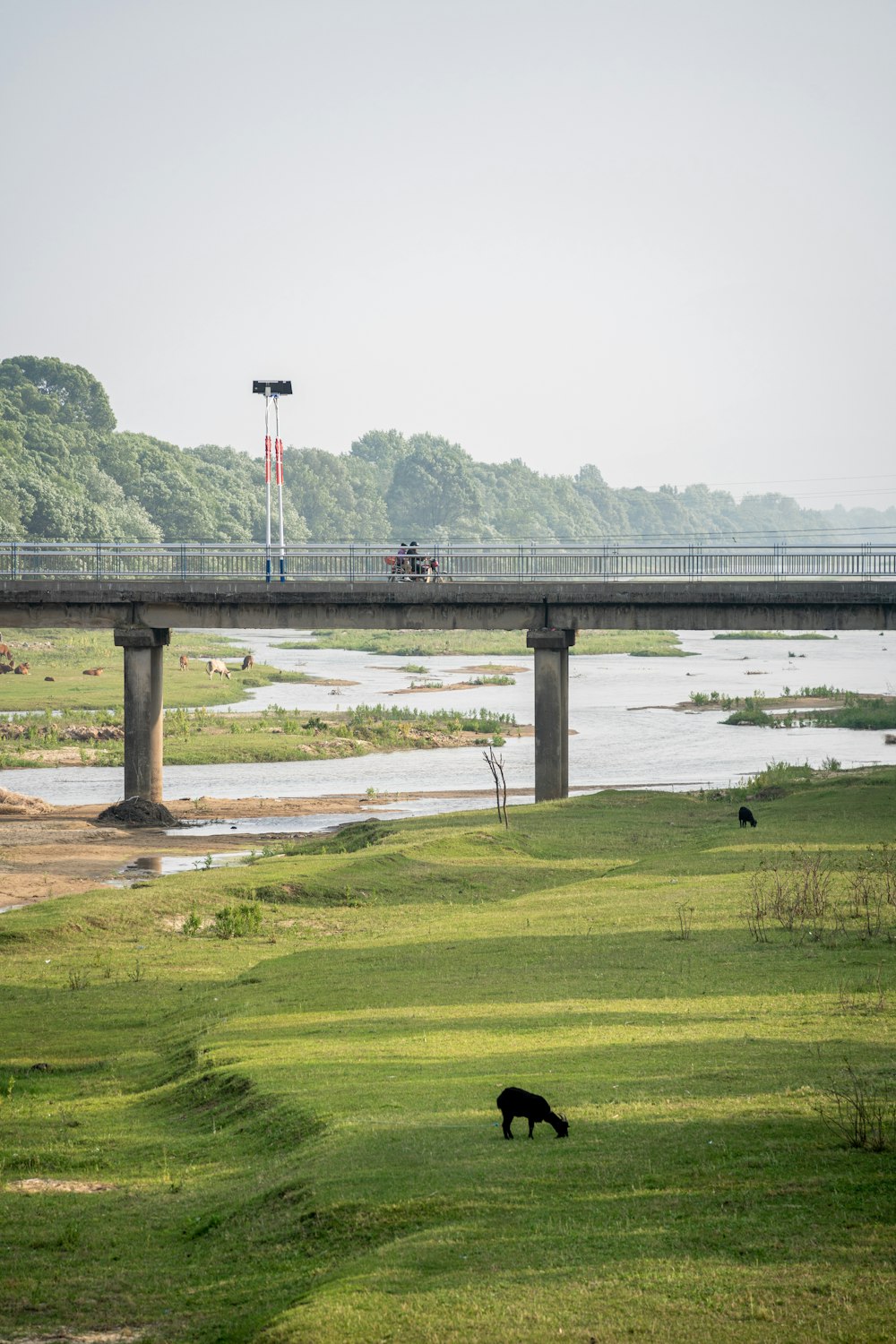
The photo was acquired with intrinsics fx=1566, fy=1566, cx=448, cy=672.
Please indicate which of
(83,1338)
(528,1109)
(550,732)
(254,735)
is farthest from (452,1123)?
(254,735)

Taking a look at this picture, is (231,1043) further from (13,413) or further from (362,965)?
(13,413)

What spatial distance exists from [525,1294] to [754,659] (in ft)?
381

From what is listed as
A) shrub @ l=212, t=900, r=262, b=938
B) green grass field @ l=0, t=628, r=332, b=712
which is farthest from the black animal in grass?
green grass field @ l=0, t=628, r=332, b=712

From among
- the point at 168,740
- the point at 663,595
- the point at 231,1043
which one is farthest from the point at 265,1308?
the point at 168,740

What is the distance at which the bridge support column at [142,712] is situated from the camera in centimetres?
4703

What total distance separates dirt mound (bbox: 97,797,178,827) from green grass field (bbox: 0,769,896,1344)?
15.4 meters

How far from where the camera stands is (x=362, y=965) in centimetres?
2311

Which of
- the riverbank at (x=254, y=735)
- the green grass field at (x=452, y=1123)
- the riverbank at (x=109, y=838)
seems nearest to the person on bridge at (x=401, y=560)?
the riverbank at (x=109, y=838)

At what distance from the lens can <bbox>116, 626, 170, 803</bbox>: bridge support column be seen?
47.0 m

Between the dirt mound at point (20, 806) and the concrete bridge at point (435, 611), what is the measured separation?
2.59 m

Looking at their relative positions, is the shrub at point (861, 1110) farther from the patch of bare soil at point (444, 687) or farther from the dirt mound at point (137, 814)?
the patch of bare soil at point (444, 687)

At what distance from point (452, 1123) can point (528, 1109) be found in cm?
127

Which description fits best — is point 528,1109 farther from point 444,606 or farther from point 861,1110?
point 444,606

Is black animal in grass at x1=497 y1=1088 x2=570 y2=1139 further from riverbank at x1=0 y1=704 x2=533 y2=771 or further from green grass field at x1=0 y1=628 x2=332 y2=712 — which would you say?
green grass field at x1=0 y1=628 x2=332 y2=712
